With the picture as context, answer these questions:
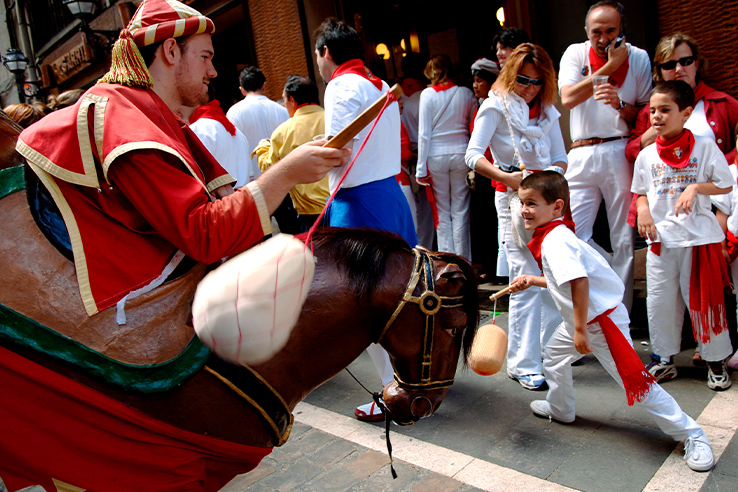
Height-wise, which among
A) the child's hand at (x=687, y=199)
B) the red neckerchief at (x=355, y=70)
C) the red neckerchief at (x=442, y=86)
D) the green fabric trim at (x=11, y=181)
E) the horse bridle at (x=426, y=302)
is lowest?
Result: the child's hand at (x=687, y=199)

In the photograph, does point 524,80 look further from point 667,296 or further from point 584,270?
point 667,296

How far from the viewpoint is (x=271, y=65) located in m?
8.58

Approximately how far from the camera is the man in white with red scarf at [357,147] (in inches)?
123

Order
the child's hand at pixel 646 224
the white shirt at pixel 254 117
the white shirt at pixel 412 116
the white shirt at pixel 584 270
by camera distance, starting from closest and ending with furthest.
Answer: the white shirt at pixel 584 270, the child's hand at pixel 646 224, the white shirt at pixel 254 117, the white shirt at pixel 412 116

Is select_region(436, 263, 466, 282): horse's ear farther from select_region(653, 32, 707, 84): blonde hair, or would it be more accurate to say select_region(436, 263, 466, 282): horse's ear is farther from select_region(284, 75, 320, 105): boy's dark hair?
select_region(653, 32, 707, 84): blonde hair

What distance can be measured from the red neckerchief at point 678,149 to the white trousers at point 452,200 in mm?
2189

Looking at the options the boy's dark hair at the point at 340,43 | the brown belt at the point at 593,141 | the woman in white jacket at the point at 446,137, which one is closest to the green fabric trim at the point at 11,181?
the boy's dark hair at the point at 340,43

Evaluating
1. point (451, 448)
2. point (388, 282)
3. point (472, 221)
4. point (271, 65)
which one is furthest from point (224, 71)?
point (388, 282)

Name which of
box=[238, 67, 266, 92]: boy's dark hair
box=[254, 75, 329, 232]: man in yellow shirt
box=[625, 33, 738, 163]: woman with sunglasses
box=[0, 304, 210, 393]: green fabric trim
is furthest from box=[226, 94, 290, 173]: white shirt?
box=[0, 304, 210, 393]: green fabric trim

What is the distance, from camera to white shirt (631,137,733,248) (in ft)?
11.5

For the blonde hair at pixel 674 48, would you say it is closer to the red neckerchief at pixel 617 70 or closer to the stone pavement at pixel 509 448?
the red neckerchief at pixel 617 70

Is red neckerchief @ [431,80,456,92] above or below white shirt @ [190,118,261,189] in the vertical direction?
above

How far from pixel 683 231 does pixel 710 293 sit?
41 cm

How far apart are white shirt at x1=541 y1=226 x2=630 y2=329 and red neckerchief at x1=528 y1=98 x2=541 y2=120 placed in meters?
1.25
